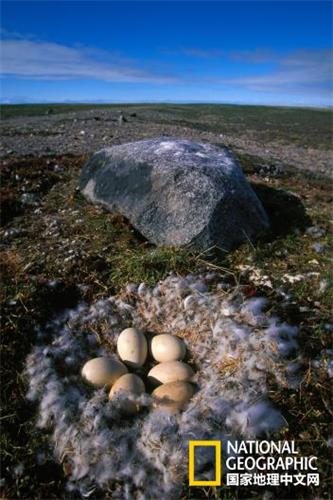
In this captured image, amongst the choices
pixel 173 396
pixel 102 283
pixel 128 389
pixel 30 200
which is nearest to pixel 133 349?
pixel 128 389

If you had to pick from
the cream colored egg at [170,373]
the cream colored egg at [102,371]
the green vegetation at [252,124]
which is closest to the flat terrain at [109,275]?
the cream colored egg at [102,371]

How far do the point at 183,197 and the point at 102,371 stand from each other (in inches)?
106

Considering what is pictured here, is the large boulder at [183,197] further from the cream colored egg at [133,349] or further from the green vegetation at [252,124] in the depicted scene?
the green vegetation at [252,124]

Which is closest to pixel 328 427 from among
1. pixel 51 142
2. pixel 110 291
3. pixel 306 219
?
pixel 110 291

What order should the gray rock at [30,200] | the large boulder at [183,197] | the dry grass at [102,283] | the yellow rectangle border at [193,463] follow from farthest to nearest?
1. the gray rock at [30,200]
2. the large boulder at [183,197]
3. the dry grass at [102,283]
4. the yellow rectangle border at [193,463]

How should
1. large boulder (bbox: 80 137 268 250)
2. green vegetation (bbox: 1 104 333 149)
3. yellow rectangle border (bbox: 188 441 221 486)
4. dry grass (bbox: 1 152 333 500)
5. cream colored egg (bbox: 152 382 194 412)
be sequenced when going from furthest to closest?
green vegetation (bbox: 1 104 333 149), large boulder (bbox: 80 137 268 250), cream colored egg (bbox: 152 382 194 412), dry grass (bbox: 1 152 333 500), yellow rectangle border (bbox: 188 441 221 486)

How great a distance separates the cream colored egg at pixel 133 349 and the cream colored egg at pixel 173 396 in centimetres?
46

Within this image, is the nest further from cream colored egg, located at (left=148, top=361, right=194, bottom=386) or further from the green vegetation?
the green vegetation

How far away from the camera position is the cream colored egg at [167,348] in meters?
3.79

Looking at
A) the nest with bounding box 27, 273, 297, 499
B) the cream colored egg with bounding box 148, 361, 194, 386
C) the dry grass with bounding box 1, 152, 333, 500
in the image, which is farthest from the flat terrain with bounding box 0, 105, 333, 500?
the cream colored egg with bounding box 148, 361, 194, 386

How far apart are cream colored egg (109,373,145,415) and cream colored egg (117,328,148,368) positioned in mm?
306

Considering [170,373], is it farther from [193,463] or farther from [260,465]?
[260,465]

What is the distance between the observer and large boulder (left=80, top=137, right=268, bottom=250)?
531cm

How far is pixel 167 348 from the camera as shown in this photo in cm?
381
